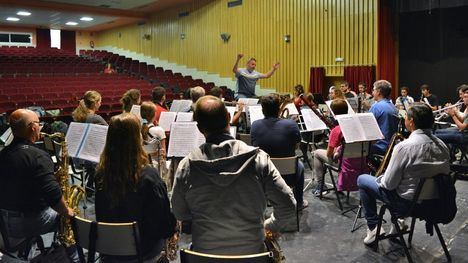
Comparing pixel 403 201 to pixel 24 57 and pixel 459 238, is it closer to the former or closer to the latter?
pixel 459 238

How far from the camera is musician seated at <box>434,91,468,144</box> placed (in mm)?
6039

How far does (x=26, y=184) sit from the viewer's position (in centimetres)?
275

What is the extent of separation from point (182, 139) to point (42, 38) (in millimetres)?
21839

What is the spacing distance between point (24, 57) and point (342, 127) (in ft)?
51.9

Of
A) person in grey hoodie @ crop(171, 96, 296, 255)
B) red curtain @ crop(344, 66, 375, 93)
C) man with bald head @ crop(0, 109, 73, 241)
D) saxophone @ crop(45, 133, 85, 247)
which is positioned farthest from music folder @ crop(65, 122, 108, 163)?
red curtain @ crop(344, 66, 375, 93)

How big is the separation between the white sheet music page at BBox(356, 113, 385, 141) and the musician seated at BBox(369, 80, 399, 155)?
56 centimetres

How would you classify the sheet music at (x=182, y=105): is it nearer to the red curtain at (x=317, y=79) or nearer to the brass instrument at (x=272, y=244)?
the brass instrument at (x=272, y=244)

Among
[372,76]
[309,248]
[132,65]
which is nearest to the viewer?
[309,248]

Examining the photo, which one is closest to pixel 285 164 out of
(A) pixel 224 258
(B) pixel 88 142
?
(B) pixel 88 142

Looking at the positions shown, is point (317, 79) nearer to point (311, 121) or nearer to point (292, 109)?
point (292, 109)

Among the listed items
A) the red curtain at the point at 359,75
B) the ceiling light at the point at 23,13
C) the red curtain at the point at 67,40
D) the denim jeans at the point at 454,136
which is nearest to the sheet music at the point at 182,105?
the denim jeans at the point at 454,136

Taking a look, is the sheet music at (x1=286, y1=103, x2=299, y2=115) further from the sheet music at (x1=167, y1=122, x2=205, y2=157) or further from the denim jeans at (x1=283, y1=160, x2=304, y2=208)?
the sheet music at (x1=167, y1=122, x2=205, y2=157)

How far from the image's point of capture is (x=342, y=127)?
4.14 metres

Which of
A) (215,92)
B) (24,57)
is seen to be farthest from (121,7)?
(215,92)
